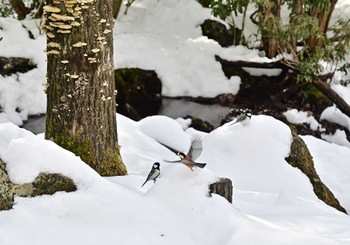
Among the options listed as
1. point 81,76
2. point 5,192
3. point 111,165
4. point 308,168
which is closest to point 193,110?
point 308,168

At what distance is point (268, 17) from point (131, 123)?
4.52m

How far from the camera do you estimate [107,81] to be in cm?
373

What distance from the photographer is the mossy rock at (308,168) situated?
5278mm

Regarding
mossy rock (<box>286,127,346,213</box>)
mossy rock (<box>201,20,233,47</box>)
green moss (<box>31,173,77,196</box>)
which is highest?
green moss (<box>31,173,77,196</box>)

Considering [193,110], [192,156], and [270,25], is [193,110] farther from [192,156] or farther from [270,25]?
[192,156]

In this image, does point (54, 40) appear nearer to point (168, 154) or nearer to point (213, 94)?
point (168, 154)

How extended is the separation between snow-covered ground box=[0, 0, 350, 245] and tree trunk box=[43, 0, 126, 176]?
0.91ft

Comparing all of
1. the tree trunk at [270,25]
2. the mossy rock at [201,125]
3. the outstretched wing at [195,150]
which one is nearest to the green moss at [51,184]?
the outstretched wing at [195,150]

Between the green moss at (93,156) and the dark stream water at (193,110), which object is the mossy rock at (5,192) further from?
the dark stream water at (193,110)

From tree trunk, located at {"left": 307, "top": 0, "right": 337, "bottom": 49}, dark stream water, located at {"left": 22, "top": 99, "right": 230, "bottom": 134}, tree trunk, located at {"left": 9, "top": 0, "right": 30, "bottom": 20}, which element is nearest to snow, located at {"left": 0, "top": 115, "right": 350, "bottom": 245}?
dark stream water, located at {"left": 22, "top": 99, "right": 230, "bottom": 134}

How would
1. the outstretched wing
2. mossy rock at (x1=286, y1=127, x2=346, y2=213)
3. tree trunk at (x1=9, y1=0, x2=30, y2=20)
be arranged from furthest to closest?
tree trunk at (x1=9, y1=0, x2=30, y2=20)
mossy rock at (x1=286, y1=127, x2=346, y2=213)
the outstretched wing

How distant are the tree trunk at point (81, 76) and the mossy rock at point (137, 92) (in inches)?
203

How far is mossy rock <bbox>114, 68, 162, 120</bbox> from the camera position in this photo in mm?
9102

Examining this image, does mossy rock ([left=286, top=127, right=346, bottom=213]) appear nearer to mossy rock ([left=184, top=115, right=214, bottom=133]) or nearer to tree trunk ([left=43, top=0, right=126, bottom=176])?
tree trunk ([left=43, top=0, right=126, bottom=176])
